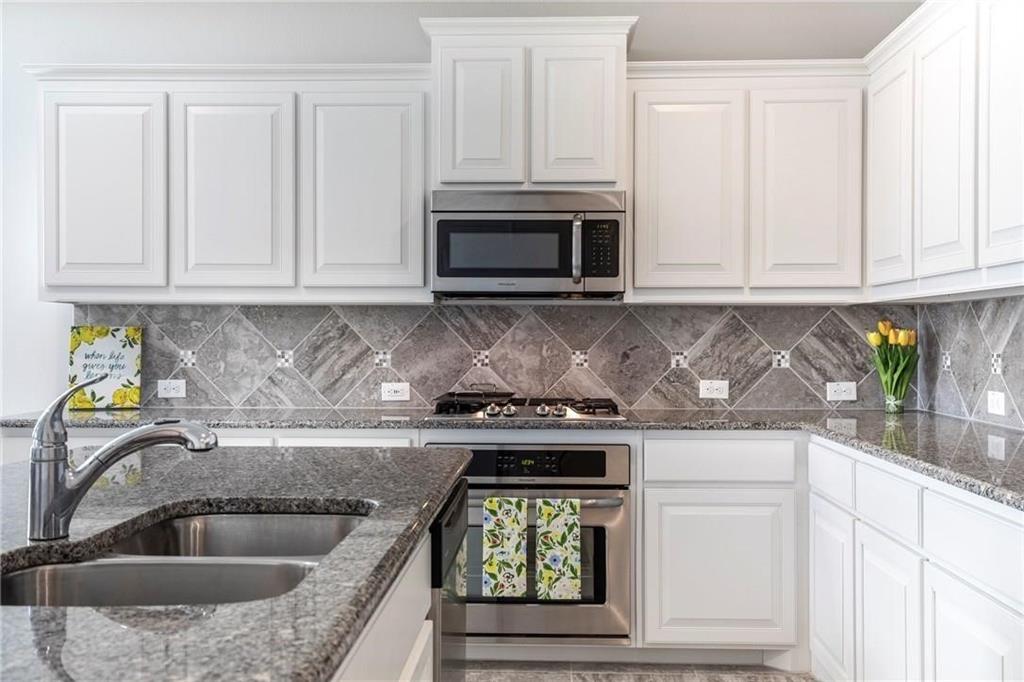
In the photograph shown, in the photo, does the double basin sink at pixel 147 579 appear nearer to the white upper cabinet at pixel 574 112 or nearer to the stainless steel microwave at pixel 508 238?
the stainless steel microwave at pixel 508 238

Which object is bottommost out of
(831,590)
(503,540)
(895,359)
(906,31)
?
(831,590)

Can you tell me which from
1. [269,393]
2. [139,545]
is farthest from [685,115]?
[139,545]

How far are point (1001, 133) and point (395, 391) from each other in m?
2.42

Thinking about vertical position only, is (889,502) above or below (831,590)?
above

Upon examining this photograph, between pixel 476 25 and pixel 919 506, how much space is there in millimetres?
2248

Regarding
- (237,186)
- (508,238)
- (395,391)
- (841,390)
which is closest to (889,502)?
(841,390)

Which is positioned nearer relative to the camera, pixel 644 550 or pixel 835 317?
pixel 644 550

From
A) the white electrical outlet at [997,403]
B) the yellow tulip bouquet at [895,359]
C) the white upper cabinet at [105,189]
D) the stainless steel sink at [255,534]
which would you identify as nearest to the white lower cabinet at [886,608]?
the white electrical outlet at [997,403]

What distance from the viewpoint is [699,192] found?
9.32ft

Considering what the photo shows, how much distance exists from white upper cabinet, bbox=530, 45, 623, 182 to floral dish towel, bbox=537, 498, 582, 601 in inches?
50.4

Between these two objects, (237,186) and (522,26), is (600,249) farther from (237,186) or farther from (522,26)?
(237,186)

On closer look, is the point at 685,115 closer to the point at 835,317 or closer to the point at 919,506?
the point at 835,317

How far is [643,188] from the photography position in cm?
285

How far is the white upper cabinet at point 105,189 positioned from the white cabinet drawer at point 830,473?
269cm
